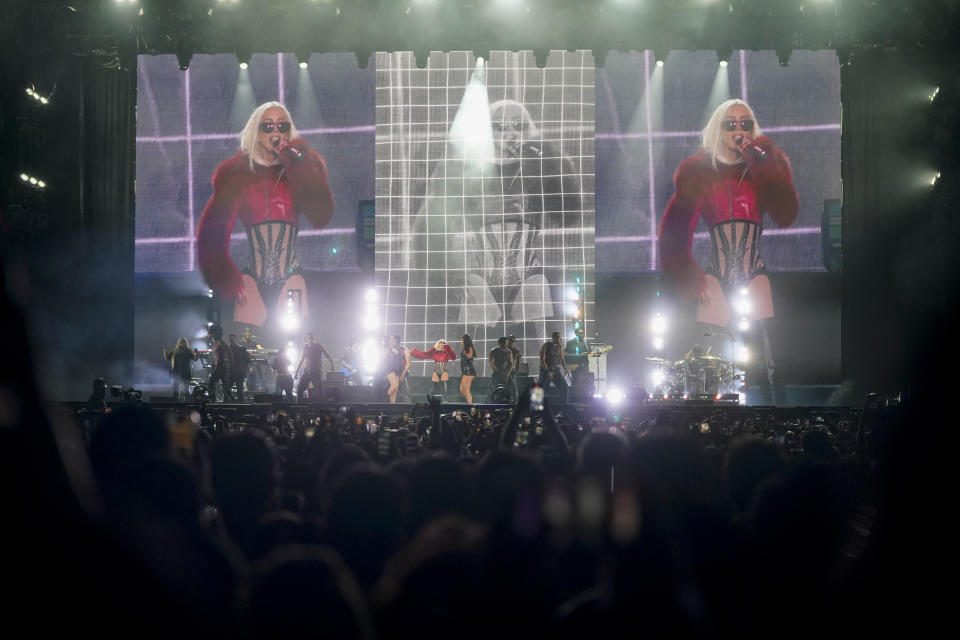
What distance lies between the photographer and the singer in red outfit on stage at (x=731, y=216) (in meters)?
16.5

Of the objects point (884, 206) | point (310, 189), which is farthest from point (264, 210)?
point (884, 206)

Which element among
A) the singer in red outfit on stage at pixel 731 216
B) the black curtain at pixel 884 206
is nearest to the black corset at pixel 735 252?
the singer in red outfit on stage at pixel 731 216

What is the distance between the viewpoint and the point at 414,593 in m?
1.52

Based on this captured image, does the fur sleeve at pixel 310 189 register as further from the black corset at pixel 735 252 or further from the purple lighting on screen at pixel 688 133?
the black corset at pixel 735 252

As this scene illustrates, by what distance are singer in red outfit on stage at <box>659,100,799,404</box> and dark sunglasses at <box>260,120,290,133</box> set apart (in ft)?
25.9

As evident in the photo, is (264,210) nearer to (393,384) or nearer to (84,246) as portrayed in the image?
(84,246)

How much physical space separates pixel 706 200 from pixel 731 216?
59 cm

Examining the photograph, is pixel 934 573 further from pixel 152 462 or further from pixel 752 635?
pixel 152 462

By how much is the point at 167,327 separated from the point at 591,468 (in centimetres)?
1756

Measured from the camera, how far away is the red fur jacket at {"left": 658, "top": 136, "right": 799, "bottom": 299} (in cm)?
1655

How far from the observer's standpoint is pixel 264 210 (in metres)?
17.0

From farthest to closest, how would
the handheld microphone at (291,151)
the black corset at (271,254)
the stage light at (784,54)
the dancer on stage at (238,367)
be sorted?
the handheld microphone at (291,151)
the black corset at (271,254)
the dancer on stage at (238,367)
the stage light at (784,54)

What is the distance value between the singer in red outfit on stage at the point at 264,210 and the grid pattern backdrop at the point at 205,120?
196 millimetres

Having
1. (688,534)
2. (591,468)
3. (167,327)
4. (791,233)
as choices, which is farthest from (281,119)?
(688,534)
